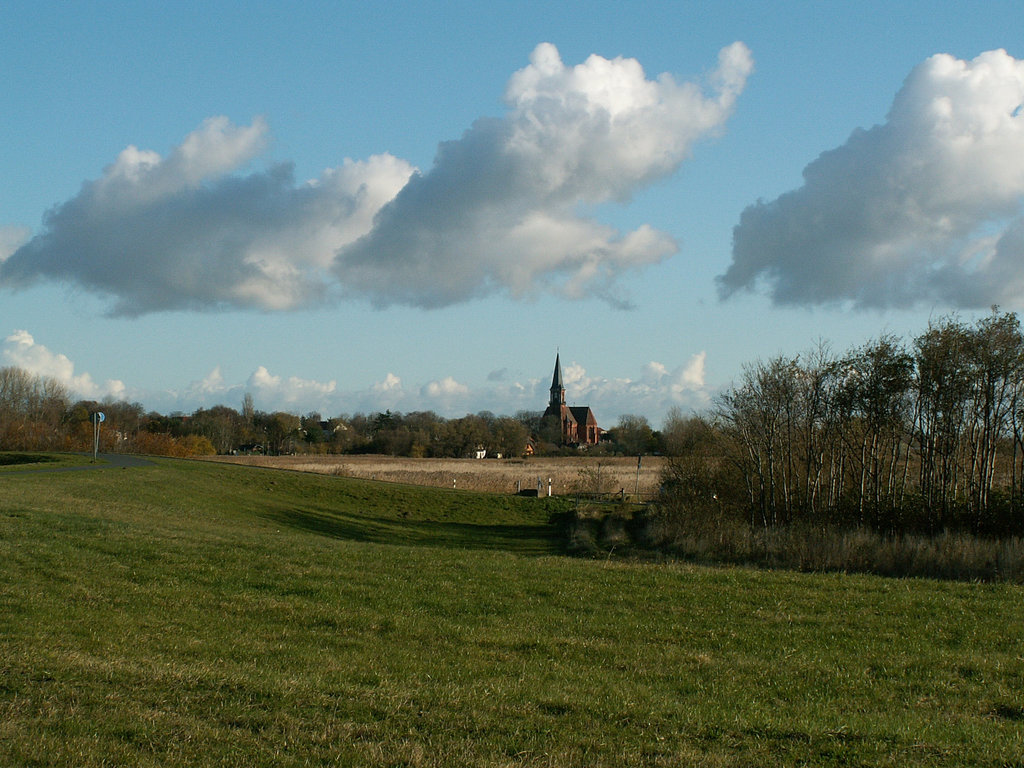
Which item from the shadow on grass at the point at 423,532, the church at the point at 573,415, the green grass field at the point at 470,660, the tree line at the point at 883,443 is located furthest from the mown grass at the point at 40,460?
the church at the point at 573,415

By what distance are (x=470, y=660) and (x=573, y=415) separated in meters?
177

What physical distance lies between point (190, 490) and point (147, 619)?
27.8 meters

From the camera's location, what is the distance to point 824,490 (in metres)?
30.0

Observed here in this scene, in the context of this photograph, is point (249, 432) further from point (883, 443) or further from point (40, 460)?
point (883, 443)

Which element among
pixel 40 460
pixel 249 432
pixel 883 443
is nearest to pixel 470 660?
pixel 883 443

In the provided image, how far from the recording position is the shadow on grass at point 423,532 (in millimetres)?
31453

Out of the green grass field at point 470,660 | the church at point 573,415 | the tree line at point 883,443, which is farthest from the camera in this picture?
the church at point 573,415

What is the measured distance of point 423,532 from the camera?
35.6 metres

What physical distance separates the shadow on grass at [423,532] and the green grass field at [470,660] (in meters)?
13.2

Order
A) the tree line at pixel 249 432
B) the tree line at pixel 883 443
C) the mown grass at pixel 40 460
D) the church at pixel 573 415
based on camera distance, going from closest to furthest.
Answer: the tree line at pixel 883 443 < the mown grass at pixel 40 460 < the tree line at pixel 249 432 < the church at pixel 573 415

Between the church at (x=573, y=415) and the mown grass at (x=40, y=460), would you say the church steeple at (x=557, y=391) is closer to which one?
the church at (x=573, y=415)

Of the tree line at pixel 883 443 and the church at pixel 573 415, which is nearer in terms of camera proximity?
the tree line at pixel 883 443

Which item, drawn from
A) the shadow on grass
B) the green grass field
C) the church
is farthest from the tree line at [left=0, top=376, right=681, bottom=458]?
the green grass field

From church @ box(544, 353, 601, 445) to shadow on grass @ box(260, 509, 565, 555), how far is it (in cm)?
13375
